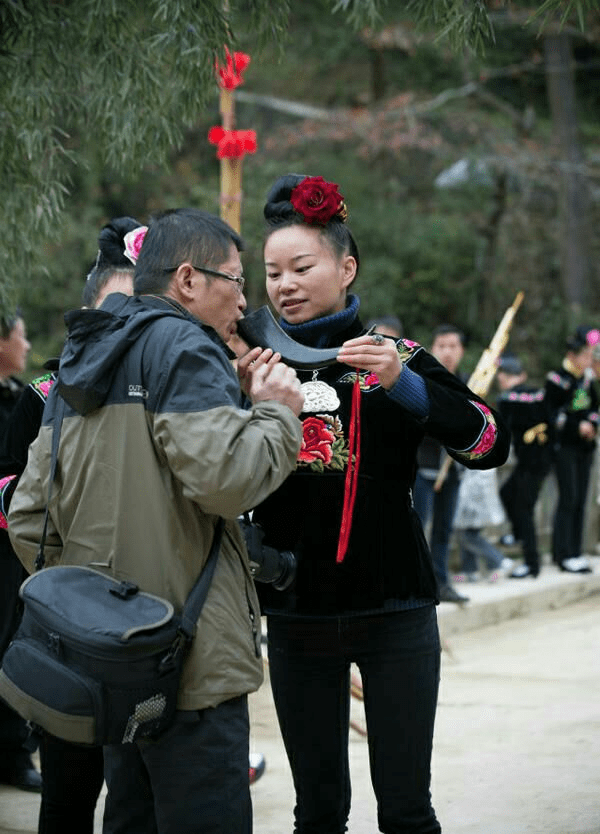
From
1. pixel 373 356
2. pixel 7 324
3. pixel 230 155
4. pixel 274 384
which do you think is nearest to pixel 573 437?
pixel 230 155

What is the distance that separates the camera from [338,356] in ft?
A: 10.1

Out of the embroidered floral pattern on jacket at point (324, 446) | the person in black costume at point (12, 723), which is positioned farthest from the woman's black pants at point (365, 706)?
the person in black costume at point (12, 723)

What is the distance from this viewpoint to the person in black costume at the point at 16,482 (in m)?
3.44

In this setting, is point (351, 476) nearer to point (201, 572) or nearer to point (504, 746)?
point (201, 572)

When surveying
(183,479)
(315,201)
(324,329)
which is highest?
(315,201)

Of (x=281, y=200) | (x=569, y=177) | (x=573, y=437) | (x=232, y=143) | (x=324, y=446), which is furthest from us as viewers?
(x=569, y=177)

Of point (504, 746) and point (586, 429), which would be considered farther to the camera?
point (586, 429)

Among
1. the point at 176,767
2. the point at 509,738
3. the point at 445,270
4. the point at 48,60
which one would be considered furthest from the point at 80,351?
the point at 445,270

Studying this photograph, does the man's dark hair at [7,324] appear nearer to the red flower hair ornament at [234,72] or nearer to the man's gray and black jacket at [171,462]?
the red flower hair ornament at [234,72]

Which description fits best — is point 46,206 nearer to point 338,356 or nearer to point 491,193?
point 338,356

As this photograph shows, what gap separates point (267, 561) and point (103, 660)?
0.63 meters

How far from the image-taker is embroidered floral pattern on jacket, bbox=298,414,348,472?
327 cm

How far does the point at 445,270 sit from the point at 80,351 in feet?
49.8

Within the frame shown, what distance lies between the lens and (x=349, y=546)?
129 inches
